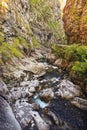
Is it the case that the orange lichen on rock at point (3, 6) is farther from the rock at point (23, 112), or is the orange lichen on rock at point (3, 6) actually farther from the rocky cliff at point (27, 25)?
the rock at point (23, 112)

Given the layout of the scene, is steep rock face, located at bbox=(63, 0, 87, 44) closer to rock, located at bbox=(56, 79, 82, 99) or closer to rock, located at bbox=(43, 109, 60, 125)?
rock, located at bbox=(56, 79, 82, 99)

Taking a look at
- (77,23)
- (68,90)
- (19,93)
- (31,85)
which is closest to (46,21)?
(77,23)

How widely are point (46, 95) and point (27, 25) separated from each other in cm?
7490

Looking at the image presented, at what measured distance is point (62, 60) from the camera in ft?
294

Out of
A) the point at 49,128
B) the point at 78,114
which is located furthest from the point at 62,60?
the point at 49,128

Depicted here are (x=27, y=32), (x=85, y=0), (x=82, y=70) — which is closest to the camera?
(x=82, y=70)

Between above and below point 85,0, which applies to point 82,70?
below

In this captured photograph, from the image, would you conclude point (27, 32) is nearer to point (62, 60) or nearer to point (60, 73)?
point (62, 60)

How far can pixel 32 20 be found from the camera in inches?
5482

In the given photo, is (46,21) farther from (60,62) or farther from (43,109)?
(43,109)

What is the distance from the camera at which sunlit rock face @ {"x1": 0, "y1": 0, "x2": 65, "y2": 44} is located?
98.3 meters

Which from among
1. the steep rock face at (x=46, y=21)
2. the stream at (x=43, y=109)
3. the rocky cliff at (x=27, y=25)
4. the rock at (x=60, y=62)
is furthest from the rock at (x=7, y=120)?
the steep rock face at (x=46, y=21)

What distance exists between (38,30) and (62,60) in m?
56.9

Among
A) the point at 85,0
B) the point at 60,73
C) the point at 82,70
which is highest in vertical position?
the point at 85,0
